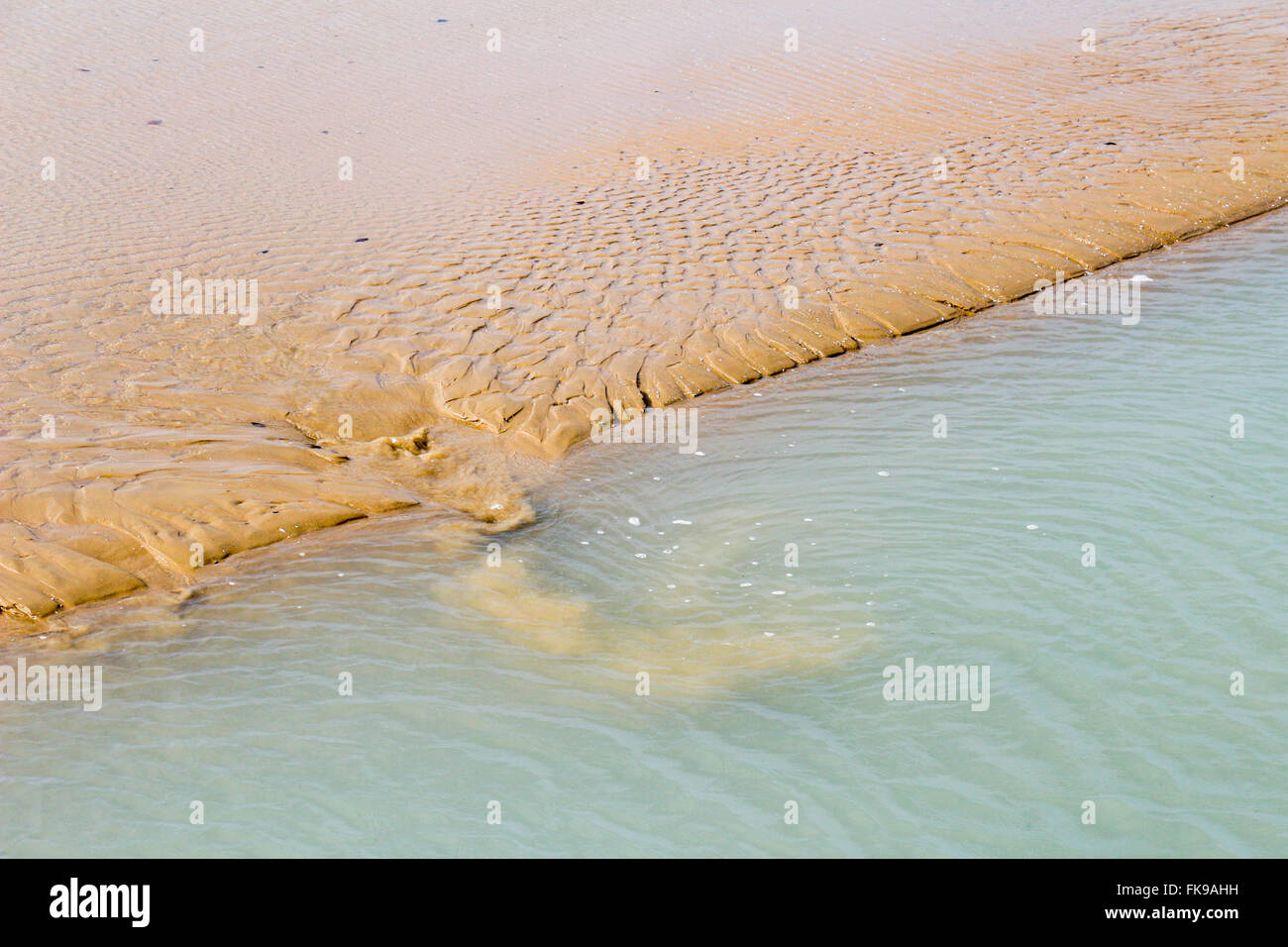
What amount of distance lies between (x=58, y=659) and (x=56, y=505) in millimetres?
1137

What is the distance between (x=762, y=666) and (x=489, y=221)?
590cm

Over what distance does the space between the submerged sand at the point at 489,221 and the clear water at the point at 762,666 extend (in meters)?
0.78

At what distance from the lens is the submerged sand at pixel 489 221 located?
22.2ft

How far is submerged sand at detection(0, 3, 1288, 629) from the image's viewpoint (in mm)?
6758

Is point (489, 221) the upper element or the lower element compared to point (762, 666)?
upper

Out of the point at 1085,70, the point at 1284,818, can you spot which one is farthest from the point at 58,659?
the point at 1085,70

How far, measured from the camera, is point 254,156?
37.7ft

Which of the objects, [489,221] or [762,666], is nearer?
[762,666]

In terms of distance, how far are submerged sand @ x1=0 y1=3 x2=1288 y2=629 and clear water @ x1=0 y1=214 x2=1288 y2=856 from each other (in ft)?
2.57

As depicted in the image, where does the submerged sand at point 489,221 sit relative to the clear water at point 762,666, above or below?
above

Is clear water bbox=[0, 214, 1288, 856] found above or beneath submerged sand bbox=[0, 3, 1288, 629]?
beneath

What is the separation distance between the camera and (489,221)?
992 centimetres

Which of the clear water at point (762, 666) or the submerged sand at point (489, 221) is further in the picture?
the submerged sand at point (489, 221)
